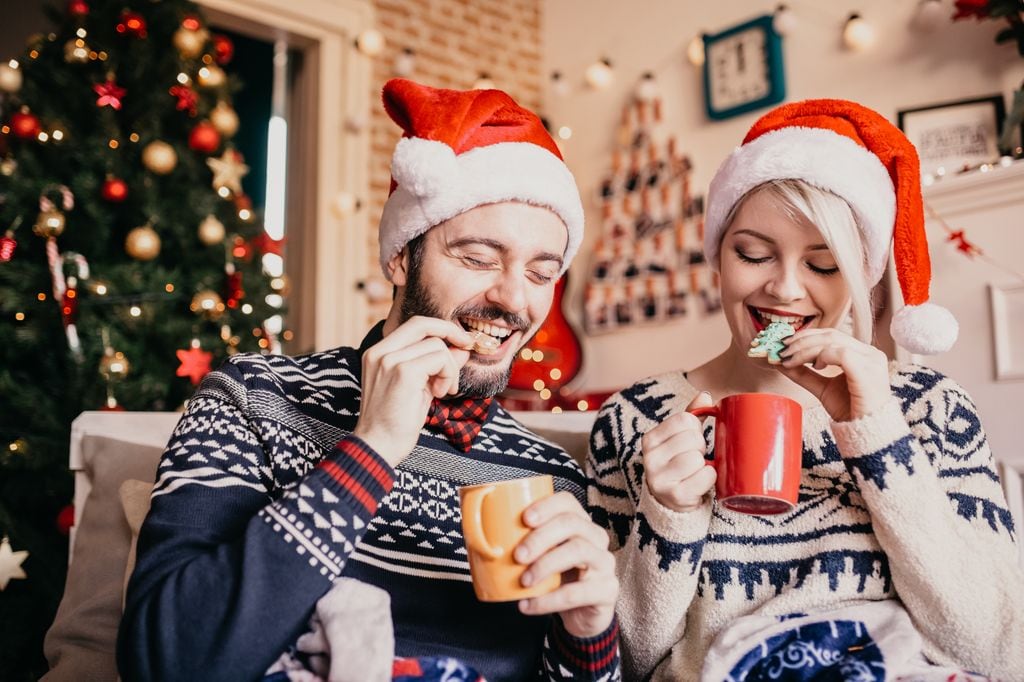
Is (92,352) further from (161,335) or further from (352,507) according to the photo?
(352,507)

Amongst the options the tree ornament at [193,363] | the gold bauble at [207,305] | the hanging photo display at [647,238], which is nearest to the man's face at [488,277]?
the tree ornament at [193,363]

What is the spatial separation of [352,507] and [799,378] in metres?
0.71

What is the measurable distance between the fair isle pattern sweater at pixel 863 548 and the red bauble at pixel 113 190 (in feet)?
6.60

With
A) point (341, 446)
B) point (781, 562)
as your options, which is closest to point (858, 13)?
point (781, 562)

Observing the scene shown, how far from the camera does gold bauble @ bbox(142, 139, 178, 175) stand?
106 inches

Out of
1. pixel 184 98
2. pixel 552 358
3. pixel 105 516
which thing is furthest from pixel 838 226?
pixel 552 358

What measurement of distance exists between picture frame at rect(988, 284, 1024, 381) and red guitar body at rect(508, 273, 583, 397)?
2.08 m

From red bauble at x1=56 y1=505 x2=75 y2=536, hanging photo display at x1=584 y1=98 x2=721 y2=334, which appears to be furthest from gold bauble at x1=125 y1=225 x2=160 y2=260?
hanging photo display at x1=584 y1=98 x2=721 y2=334

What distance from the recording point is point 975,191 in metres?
2.53

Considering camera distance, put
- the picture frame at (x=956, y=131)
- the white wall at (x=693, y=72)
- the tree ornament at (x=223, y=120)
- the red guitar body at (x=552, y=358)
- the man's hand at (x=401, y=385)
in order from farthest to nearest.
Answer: the red guitar body at (x=552, y=358) → the white wall at (x=693, y=72) → the picture frame at (x=956, y=131) → the tree ornament at (x=223, y=120) → the man's hand at (x=401, y=385)

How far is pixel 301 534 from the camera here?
0.90 metres

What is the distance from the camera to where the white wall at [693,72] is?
3256 millimetres

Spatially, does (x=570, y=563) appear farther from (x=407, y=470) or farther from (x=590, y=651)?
(x=407, y=470)

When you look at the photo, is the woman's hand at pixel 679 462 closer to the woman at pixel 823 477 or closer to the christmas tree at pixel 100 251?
the woman at pixel 823 477
